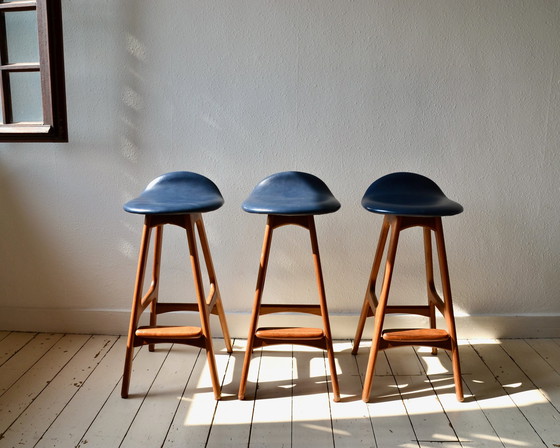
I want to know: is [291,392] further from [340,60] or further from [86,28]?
[86,28]

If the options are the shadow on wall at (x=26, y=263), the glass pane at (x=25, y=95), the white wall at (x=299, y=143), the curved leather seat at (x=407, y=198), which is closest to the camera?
the curved leather seat at (x=407, y=198)

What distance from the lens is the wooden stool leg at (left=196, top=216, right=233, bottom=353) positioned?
304cm

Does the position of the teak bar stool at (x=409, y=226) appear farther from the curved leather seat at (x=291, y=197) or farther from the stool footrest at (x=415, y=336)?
the curved leather seat at (x=291, y=197)

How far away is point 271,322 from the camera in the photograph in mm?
A: 3473

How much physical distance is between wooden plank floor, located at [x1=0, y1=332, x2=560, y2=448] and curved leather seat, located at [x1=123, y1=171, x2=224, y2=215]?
0.85 metres

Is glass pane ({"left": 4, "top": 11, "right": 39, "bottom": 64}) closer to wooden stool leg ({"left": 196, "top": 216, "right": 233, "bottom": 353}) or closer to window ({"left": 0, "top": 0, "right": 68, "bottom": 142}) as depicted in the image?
window ({"left": 0, "top": 0, "right": 68, "bottom": 142})

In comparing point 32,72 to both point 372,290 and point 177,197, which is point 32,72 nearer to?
point 177,197

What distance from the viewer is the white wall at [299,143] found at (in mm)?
3154

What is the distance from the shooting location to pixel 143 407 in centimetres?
270

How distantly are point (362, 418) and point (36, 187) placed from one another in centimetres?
207

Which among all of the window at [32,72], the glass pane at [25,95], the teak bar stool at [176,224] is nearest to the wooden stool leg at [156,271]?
the teak bar stool at [176,224]

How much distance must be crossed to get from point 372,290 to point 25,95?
206cm

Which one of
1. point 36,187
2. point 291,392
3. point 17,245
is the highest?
point 36,187

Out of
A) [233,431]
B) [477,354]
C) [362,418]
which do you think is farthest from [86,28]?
[477,354]
